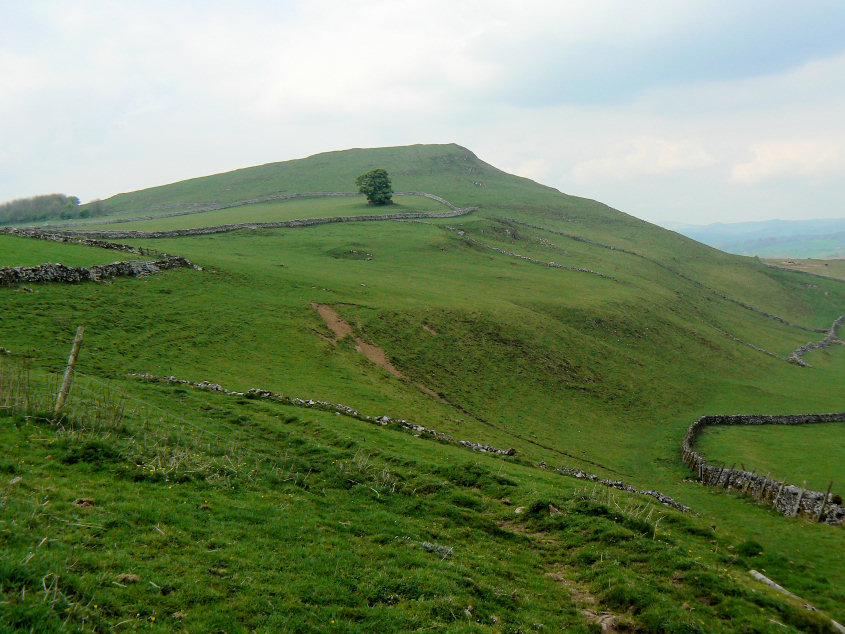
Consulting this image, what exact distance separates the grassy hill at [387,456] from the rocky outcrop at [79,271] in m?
1.39

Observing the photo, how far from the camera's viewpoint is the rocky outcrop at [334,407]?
2793 centimetres

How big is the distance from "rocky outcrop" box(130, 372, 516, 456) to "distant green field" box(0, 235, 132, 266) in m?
18.7

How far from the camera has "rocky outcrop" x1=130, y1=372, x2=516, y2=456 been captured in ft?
91.6

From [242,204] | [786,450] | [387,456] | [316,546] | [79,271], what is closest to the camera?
[316,546]

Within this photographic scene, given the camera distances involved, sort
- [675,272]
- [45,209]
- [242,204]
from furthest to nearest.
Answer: [242,204] < [45,209] < [675,272]

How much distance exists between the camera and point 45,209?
125625mm

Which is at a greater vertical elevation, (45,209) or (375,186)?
(375,186)

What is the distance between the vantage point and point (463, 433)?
111 feet

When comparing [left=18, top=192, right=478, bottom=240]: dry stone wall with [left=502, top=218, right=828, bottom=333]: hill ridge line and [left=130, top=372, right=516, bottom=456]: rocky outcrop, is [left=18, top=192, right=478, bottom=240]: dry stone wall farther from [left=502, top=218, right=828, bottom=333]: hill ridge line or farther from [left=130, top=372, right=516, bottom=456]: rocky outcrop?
[left=130, top=372, right=516, bottom=456]: rocky outcrop

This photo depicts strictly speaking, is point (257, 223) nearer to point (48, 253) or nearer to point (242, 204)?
point (48, 253)

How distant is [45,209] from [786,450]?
153 m

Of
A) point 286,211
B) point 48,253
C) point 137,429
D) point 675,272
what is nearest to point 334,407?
point 137,429

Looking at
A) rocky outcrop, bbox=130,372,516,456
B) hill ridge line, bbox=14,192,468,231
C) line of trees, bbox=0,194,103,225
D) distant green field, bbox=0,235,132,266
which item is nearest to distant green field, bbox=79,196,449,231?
hill ridge line, bbox=14,192,468,231

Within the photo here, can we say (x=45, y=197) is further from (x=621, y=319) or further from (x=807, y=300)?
(x=807, y=300)
